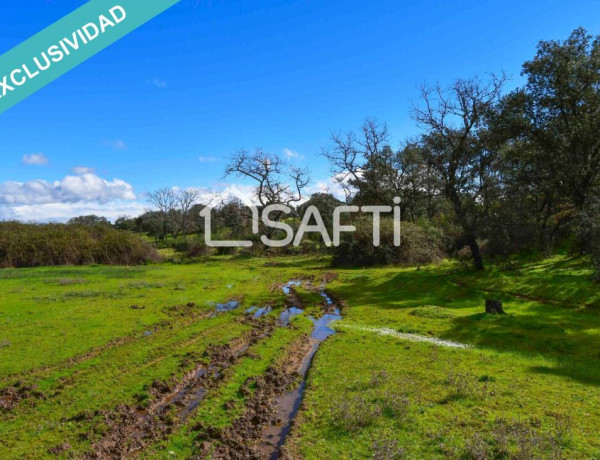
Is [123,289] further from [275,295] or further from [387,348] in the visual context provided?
[387,348]

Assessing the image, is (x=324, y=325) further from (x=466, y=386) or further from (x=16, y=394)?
(x=16, y=394)

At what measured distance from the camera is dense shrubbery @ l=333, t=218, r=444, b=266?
38.9 m

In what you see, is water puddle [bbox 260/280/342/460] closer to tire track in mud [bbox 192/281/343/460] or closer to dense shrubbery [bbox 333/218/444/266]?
tire track in mud [bbox 192/281/343/460]

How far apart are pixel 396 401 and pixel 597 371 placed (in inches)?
277

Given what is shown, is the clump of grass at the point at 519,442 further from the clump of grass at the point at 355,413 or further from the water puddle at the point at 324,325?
the water puddle at the point at 324,325

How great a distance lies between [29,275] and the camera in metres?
32.5

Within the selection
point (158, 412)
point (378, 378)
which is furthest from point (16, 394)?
point (378, 378)

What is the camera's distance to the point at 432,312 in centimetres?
1914

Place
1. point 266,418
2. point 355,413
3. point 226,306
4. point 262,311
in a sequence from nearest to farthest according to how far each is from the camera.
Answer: point 355,413, point 266,418, point 262,311, point 226,306

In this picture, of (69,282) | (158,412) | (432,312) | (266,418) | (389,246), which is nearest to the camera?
(266,418)

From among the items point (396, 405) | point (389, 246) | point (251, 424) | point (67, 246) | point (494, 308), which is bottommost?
point (251, 424)

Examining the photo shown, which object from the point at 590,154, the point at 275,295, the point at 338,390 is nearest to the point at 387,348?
the point at 338,390

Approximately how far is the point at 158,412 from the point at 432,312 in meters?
14.4

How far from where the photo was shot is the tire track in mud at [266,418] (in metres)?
7.54
